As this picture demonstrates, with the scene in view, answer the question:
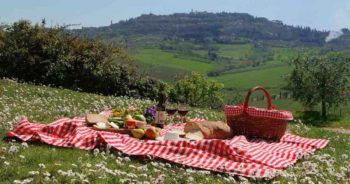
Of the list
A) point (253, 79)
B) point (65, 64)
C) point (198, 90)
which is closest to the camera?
point (65, 64)

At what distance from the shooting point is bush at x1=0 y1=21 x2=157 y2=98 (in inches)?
1056

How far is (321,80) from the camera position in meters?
37.9

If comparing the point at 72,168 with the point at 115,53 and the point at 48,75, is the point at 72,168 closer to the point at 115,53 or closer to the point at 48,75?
the point at 48,75

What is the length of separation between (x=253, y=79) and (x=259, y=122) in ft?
405

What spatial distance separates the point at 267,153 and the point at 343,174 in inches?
60.4

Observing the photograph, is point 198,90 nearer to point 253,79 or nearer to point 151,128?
point 151,128

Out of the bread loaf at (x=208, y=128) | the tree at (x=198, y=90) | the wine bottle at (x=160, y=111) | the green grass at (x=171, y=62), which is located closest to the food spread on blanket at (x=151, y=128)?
the bread loaf at (x=208, y=128)

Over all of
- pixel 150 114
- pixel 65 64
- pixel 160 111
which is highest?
pixel 65 64

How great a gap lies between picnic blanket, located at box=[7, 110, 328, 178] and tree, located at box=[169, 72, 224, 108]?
24305 mm

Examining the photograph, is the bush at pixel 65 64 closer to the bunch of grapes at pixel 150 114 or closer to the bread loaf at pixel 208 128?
the bunch of grapes at pixel 150 114

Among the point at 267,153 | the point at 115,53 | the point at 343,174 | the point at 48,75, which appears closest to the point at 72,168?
the point at 267,153

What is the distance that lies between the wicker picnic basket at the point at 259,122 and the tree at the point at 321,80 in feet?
85.3

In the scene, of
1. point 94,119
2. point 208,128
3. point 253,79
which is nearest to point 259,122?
point 208,128

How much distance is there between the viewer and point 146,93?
2842 centimetres
